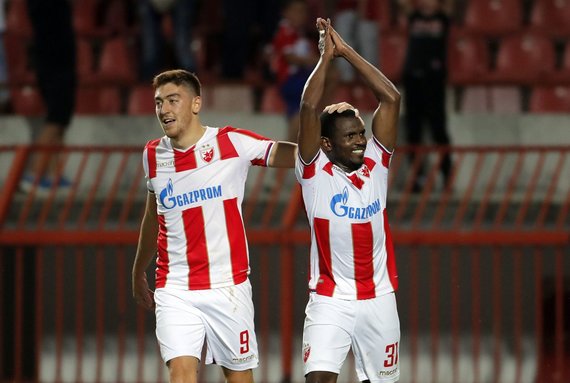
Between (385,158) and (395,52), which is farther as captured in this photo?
(395,52)

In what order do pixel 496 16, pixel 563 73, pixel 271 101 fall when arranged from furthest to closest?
pixel 496 16 < pixel 563 73 < pixel 271 101

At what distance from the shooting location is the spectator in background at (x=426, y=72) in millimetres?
10656

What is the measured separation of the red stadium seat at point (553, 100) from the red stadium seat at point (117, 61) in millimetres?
3802

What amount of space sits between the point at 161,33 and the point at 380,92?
20.5 feet

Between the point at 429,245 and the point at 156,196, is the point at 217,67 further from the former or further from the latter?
the point at 156,196

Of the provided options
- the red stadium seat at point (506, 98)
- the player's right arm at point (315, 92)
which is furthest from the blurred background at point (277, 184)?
the player's right arm at point (315, 92)

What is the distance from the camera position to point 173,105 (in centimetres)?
634

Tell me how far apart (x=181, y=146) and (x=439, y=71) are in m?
4.74

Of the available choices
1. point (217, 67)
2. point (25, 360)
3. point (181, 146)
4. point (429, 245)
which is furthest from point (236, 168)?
point (217, 67)

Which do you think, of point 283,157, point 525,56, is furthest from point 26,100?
point 283,157

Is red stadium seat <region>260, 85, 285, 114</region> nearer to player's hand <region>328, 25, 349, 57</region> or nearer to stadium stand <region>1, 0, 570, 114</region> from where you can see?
stadium stand <region>1, 0, 570, 114</region>

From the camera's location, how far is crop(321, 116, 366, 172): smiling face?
20.3ft

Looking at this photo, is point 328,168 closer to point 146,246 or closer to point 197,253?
point 197,253

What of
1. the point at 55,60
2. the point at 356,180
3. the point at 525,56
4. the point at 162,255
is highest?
the point at 525,56
